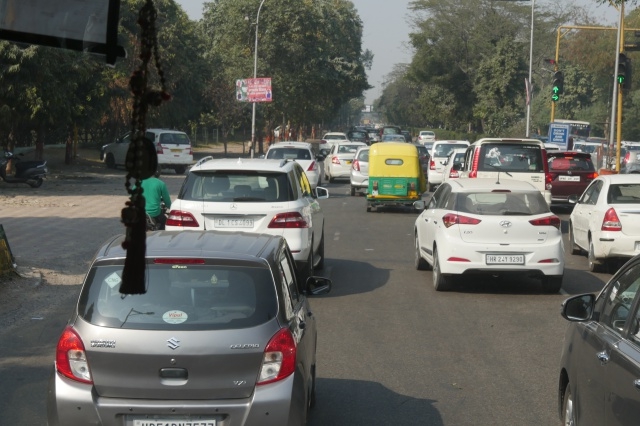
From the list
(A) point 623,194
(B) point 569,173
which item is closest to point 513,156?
(B) point 569,173

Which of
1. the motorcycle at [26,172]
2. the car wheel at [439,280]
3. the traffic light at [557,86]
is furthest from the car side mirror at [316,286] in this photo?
the traffic light at [557,86]

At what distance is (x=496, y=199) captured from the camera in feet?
46.8

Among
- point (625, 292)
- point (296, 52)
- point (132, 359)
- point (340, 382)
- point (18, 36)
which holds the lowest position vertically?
point (340, 382)

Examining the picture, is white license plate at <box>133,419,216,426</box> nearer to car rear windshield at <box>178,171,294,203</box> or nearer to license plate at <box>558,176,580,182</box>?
car rear windshield at <box>178,171,294,203</box>

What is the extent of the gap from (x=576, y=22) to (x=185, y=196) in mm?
69542

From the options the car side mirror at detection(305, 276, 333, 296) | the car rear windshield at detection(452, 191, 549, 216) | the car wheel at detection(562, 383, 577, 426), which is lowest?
the car wheel at detection(562, 383, 577, 426)

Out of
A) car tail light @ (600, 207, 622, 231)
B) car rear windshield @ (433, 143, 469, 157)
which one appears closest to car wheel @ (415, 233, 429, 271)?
car tail light @ (600, 207, 622, 231)

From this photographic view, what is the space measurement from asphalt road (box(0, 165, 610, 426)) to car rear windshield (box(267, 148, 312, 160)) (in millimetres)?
11234

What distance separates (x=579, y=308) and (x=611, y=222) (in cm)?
997

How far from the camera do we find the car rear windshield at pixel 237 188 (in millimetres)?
13461

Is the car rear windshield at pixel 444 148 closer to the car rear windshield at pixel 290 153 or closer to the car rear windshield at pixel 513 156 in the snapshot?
the car rear windshield at pixel 290 153

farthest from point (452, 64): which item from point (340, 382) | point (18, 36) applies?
point (18, 36)

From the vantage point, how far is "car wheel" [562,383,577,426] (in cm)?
652

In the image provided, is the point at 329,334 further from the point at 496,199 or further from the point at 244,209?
the point at 496,199
